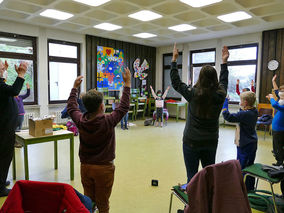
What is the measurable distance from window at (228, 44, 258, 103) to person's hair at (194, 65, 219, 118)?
20.3 ft

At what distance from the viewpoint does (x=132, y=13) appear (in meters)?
5.29

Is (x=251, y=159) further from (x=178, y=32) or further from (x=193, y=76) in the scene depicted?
(x=193, y=76)

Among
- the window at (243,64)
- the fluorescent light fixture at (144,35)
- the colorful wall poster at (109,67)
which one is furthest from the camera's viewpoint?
the colorful wall poster at (109,67)

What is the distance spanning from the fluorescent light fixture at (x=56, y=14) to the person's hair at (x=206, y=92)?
4641 mm

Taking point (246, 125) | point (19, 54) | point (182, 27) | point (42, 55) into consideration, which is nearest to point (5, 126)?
point (246, 125)

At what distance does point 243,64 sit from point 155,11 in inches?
151

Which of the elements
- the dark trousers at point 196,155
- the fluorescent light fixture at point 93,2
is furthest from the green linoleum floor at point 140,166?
the fluorescent light fixture at point 93,2

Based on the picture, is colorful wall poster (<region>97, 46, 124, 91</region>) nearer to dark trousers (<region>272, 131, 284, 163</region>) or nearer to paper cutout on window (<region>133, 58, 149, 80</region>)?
paper cutout on window (<region>133, 58, 149, 80</region>)

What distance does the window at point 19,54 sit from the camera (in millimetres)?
6133

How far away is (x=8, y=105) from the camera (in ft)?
8.49

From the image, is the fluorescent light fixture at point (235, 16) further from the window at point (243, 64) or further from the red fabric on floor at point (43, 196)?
the red fabric on floor at point (43, 196)

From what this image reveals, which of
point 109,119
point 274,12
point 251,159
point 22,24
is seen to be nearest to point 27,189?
point 109,119

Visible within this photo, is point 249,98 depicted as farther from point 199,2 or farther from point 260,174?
point 199,2

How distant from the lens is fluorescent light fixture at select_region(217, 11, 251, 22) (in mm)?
5234
